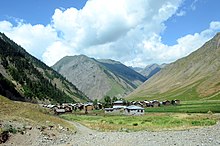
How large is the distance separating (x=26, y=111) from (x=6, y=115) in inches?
406

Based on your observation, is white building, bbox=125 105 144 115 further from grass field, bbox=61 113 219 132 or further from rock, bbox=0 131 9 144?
rock, bbox=0 131 9 144

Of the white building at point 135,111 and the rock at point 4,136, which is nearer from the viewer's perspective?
the rock at point 4,136

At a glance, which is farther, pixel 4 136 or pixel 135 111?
pixel 135 111

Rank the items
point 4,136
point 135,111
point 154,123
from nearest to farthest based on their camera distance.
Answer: point 4,136
point 154,123
point 135,111

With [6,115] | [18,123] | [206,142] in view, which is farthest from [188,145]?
[6,115]

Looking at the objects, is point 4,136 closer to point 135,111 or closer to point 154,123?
point 154,123

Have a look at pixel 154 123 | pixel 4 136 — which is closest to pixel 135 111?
pixel 154 123

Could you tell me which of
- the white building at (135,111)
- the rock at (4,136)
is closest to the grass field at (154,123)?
the rock at (4,136)

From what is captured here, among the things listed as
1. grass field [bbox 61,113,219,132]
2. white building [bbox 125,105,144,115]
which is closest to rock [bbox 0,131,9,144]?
grass field [bbox 61,113,219,132]

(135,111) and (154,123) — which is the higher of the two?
(135,111)

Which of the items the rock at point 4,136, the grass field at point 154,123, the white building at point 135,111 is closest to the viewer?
the rock at point 4,136

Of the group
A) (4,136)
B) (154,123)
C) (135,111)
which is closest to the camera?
(4,136)

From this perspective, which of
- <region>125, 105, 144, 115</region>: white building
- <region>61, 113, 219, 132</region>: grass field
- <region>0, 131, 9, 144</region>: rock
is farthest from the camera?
<region>125, 105, 144, 115</region>: white building

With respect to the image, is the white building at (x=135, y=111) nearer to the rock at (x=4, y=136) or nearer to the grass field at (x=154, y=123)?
the grass field at (x=154, y=123)
